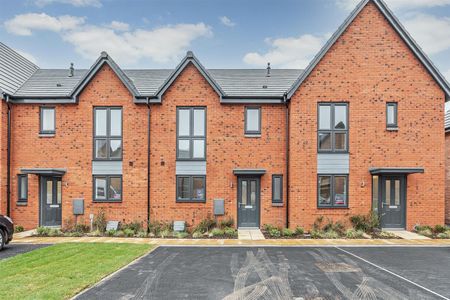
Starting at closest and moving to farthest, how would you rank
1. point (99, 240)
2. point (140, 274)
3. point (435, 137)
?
point (140, 274) < point (99, 240) < point (435, 137)

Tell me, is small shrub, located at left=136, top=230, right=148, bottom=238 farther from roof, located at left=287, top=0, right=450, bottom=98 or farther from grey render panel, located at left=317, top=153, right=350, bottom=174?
roof, located at left=287, top=0, right=450, bottom=98

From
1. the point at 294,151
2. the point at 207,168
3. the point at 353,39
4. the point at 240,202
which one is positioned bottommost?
the point at 240,202

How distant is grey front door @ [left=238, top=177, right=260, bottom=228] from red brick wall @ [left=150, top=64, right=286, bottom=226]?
0.32 meters

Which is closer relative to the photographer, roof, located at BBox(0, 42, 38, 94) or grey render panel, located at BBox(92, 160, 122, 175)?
grey render panel, located at BBox(92, 160, 122, 175)

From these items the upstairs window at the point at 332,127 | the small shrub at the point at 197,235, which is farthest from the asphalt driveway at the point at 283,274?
the upstairs window at the point at 332,127

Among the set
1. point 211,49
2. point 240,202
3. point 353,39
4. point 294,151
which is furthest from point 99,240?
point 211,49

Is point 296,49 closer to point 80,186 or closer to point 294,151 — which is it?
point 294,151

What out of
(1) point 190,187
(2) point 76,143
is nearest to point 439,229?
(1) point 190,187

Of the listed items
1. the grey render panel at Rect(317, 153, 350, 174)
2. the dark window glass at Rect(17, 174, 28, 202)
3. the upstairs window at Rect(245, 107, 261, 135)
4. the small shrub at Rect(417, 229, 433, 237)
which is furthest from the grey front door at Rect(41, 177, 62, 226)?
the small shrub at Rect(417, 229, 433, 237)

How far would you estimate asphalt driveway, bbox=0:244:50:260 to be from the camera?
31.2 ft

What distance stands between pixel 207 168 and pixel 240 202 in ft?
7.57

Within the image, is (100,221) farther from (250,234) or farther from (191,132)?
(250,234)

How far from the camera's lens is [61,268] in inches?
Answer: 306

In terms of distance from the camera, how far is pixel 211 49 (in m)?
30.1
